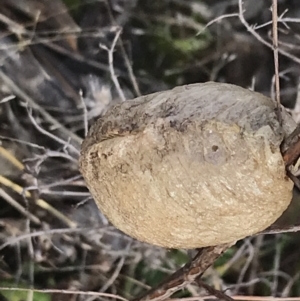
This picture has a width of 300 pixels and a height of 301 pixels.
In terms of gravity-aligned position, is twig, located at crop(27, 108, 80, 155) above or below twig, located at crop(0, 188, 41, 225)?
above

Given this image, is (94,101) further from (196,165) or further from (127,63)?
(196,165)

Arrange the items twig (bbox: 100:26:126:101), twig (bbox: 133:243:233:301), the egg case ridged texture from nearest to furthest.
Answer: the egg case ridged texture → twig (bbox: 133:243:233:301) → twig (bbox: 100:26:126:101)

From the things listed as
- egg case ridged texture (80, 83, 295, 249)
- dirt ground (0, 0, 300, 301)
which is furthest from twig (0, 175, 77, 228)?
egg case ridged texture (80, 83, 295, 249)

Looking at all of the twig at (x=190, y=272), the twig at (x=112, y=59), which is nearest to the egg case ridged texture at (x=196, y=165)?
the twig at (x=190, y=272)

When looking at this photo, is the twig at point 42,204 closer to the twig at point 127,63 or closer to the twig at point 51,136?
the twig at point 51,136

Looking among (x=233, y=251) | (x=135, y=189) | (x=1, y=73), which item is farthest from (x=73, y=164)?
(x=135, y=189)

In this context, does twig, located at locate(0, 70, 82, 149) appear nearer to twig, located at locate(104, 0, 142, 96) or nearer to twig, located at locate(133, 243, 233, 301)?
twig, located at locate(104, 0, 142, 96)
